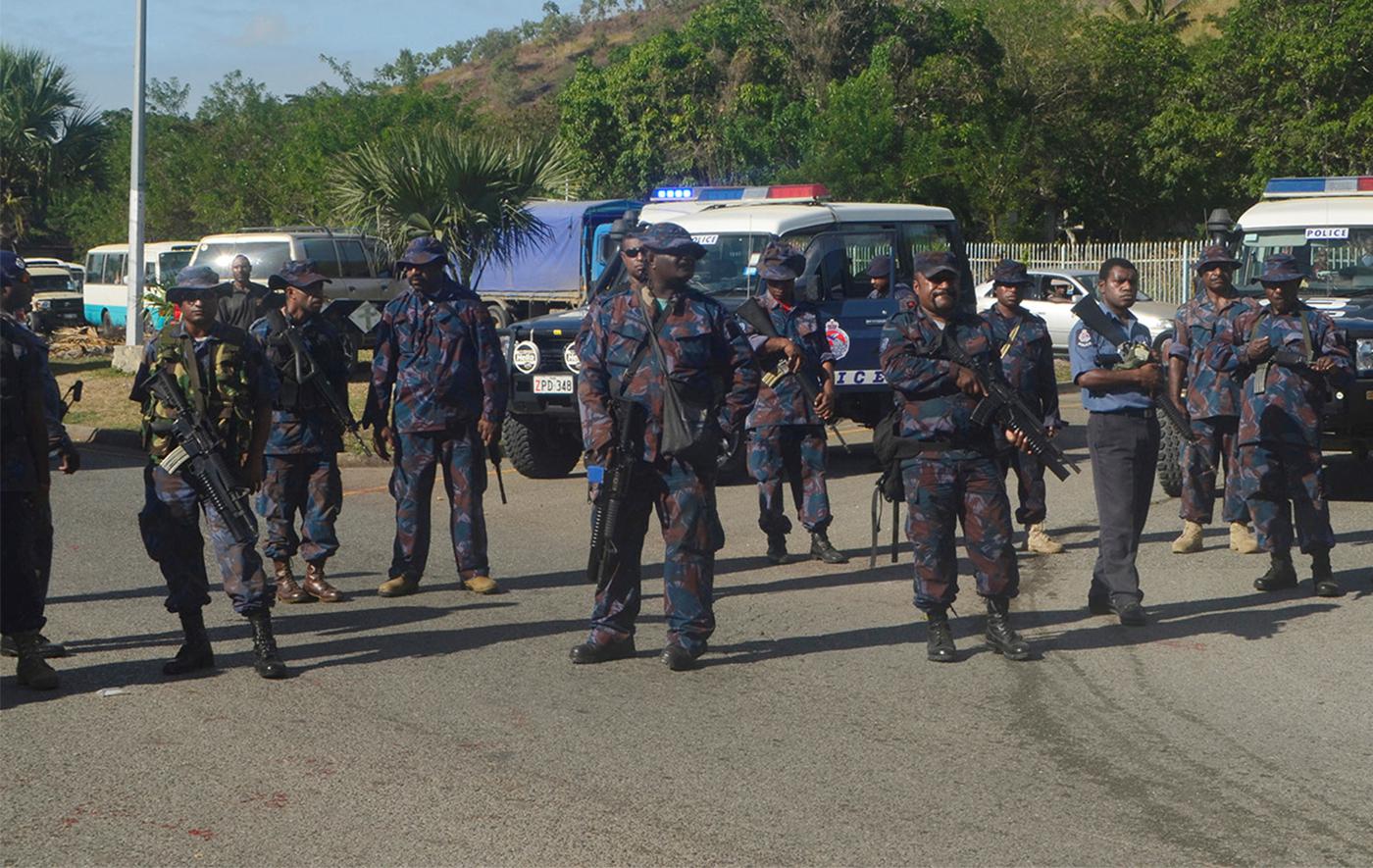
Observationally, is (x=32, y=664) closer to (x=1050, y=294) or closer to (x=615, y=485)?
(x=615, y=485)

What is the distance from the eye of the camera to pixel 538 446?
1391 cm

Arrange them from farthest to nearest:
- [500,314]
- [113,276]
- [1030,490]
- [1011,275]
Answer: [113,276], [500,314], [1030,490], [1011,275]

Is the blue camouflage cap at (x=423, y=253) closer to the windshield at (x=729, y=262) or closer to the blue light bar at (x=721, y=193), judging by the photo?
the windshield at (x=729, y=262)

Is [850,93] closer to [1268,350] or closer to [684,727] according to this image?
[1268,350]

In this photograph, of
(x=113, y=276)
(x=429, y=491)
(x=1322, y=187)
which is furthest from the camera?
(x=113, y=276)

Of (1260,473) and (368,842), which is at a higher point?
(1260,473)

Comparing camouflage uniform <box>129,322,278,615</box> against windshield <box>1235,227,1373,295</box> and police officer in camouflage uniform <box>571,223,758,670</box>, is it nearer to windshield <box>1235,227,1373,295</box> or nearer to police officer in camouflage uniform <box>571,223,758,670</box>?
police officer in camouflage uniform <box>571,223,758,670</box>

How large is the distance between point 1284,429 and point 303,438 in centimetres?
525

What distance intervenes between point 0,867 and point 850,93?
34.1m

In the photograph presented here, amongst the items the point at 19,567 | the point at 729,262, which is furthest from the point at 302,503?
the point at 729,262

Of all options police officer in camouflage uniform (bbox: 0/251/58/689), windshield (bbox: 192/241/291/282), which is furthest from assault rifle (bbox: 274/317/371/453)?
windshield (bbox: 192/241/291/282)

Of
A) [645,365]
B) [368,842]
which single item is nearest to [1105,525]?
[645,365]

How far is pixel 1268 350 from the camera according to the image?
8.82 m

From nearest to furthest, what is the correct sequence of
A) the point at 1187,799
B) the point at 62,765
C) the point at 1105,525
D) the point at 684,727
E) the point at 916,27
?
the point at 1187,799 < the point at 62,765 < the point at 684,727 < the point at 1105,525 < the point at 916,27
